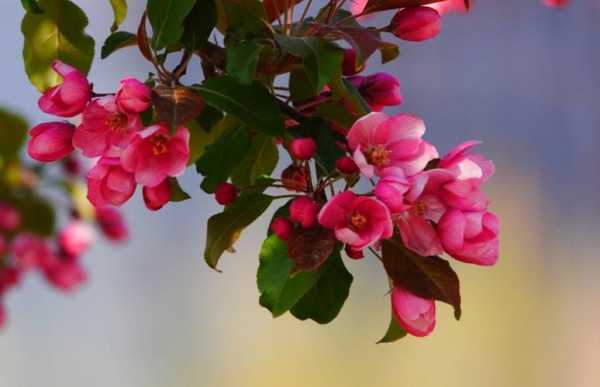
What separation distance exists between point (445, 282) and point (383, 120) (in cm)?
11

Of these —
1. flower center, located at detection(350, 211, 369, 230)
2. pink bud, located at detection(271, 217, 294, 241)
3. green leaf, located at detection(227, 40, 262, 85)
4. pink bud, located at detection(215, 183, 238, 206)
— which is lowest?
pink bud, located at detection(271, 217, 294, 241)

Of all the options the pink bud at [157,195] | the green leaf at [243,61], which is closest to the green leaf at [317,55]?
the green leaf at [243,61]

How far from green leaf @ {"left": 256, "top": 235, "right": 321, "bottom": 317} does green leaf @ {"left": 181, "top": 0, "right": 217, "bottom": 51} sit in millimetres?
136

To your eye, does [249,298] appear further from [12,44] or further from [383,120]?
[383,120]

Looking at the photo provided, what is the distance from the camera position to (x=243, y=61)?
1.86 ft

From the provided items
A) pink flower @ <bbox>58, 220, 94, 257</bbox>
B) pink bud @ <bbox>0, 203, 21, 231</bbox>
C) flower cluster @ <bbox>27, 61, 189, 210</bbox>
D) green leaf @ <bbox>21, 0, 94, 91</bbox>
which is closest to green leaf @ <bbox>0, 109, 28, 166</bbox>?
pink bud @ <bbox>0, 203, 21, 231</bbox>

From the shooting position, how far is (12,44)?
2.12 meters

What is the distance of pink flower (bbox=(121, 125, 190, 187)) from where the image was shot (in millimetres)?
558

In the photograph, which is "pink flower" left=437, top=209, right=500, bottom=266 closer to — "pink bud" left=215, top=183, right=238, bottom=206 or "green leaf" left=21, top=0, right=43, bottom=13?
"pink bud" left=215, top=183, right=238, bottom=206

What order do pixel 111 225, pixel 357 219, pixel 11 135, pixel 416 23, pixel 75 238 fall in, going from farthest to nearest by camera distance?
pixel 111 225, pixel 75 238, pixel 11 135, pixel 416 23, pixel 357 219

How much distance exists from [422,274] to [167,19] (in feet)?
0.73

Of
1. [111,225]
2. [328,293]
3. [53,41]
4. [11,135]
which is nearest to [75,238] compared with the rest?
[111,225]

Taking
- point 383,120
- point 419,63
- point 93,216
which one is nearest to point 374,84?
point 383,120

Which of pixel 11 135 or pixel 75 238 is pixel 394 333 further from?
pixel 75 238
